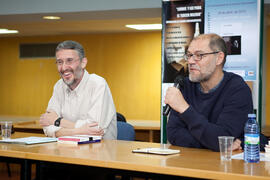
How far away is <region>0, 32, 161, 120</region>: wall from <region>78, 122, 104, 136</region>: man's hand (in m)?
6.06

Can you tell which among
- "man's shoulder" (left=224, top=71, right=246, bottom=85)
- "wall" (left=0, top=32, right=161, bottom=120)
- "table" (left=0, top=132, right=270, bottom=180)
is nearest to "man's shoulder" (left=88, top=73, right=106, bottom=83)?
"table" (left=0, top=132, right=270, bottom=180)

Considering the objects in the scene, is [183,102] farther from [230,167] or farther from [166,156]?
[230,167]

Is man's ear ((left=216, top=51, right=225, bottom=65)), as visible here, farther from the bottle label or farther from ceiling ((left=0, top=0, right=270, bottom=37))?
ceiling ((left=0, top=0, right=270, bottom=37))

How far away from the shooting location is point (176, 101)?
2.36 metres

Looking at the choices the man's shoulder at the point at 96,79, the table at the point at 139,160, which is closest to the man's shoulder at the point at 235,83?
the table at the point at 139,160

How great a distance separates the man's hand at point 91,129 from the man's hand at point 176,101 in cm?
66

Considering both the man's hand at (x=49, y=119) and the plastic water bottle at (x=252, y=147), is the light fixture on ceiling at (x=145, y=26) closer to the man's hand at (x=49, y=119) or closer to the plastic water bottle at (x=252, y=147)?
the man's hand at (x=49, y=119)

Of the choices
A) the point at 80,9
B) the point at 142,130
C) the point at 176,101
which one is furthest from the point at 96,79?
the point at 142,130

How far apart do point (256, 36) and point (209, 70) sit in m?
1.70

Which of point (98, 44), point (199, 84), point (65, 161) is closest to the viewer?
point (65, 161)

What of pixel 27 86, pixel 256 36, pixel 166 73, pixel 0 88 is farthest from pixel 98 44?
pixel 256 36

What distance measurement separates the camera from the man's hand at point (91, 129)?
2.85 meters

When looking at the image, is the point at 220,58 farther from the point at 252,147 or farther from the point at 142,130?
the point at 142,130

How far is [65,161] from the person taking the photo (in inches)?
81.6
